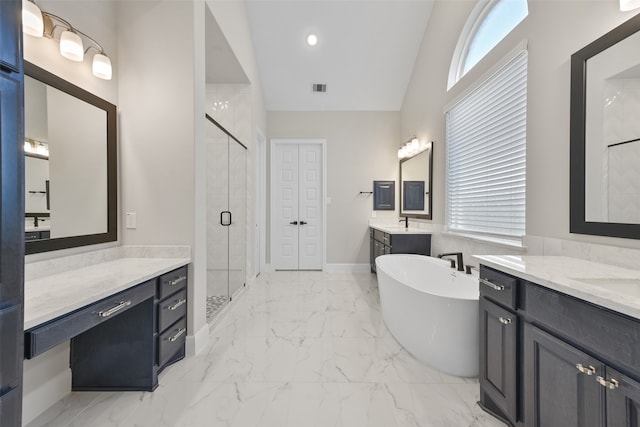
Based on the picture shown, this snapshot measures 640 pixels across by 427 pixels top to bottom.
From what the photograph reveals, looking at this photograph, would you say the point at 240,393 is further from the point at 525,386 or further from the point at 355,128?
the point at 355,128

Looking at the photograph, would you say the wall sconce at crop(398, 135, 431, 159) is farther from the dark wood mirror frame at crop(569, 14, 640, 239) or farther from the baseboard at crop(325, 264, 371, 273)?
the baseboard at crop(325, 264, 371, 273)

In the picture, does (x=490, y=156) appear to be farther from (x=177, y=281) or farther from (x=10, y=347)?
(x=10, y=347)

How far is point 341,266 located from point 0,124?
14.7 ft

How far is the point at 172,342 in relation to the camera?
1852mm

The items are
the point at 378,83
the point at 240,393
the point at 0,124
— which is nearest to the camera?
the point at 0,124

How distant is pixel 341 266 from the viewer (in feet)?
16.0

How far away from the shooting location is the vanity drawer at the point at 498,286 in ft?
4.17

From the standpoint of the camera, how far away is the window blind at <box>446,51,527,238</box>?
6.61 ft

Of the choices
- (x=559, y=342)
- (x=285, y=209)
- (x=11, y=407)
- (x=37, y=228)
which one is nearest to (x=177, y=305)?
(x=37, y=228)

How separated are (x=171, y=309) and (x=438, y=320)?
185 cm

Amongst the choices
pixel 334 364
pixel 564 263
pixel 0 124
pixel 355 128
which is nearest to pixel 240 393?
pixel 334 364

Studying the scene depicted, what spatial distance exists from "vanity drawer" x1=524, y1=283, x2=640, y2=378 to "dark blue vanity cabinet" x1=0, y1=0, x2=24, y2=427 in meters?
1.85

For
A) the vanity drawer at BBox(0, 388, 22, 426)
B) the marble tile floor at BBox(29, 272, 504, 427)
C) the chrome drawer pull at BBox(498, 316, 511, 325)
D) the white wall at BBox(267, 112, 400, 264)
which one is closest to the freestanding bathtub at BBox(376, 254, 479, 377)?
the marble tile floor at BBox(29, 272, 504, 427)

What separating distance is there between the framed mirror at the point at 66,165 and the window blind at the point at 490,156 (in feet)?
10.00
